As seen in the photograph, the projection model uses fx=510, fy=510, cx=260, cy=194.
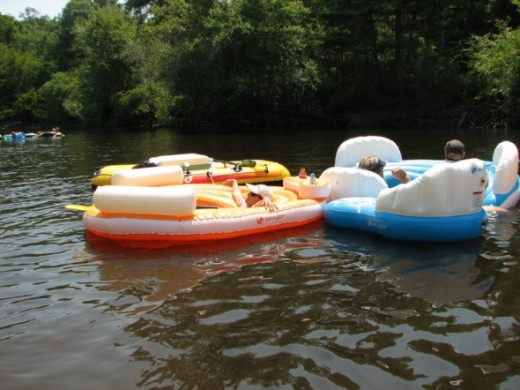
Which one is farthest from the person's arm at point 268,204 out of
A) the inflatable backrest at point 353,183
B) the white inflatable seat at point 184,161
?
the white inflatable seat at point 184,161

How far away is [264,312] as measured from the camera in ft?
13.4

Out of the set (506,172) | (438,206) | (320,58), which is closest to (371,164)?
(438,206)

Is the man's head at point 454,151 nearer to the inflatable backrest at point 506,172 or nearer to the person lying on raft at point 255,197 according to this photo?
the inflatable backrest at point 506,172

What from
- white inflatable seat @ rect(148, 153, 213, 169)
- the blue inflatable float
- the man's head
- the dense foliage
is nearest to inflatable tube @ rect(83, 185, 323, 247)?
the blue inflatable float

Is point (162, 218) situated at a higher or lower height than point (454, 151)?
lower

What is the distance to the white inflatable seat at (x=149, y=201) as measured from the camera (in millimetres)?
5781

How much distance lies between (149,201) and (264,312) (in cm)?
231

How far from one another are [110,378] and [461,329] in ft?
8.08

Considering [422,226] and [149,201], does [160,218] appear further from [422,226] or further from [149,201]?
[422,226]

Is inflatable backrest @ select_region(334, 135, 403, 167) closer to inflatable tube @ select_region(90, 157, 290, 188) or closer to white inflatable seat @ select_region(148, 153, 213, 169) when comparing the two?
inflatable tube @ select_region(90, 157, 290, 188)

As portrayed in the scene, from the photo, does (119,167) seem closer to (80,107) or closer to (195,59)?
(195,59)

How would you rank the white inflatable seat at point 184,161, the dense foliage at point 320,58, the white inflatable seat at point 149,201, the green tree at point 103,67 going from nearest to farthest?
the white inflatable seat at point 149,201
the white inflatable seat at point 184,161
the dense foliage at point 320,58
the green tree at point 103,67

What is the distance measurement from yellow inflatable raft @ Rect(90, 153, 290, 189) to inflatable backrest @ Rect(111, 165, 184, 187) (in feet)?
0.85

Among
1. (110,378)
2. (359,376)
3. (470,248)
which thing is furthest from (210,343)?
(470,248)
